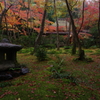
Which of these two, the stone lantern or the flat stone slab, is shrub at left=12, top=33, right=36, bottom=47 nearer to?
the stone lantern

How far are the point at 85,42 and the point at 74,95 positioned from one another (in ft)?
52.7

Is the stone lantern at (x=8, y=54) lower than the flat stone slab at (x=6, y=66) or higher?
higher

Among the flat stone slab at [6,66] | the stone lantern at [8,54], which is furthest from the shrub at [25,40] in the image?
the flat stone slab at [6,66]

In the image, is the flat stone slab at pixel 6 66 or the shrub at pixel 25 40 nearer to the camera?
the flat stone slab at pixel 6 66

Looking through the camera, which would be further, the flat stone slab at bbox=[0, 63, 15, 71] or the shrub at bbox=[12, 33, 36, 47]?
the shrub at bbox=[12, 33, 36, 47]

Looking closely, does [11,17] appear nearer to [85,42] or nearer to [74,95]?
[85,42]

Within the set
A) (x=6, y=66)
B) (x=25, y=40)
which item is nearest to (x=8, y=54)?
(x=6, y=66)

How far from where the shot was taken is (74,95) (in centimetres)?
296

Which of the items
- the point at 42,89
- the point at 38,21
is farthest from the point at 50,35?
the point at 42,89

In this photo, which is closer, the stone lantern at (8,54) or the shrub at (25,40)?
the stone lantern at (8,54)

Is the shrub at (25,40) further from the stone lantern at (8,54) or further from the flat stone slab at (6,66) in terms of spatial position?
the flat stone slab at (6,66)

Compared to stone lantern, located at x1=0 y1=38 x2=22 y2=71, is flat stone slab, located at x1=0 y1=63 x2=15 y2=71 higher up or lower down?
lower down

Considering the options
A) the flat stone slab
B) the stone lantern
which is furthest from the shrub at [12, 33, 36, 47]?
the flat stone slab

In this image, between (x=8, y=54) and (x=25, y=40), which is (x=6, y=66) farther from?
(x=25, y=40)
